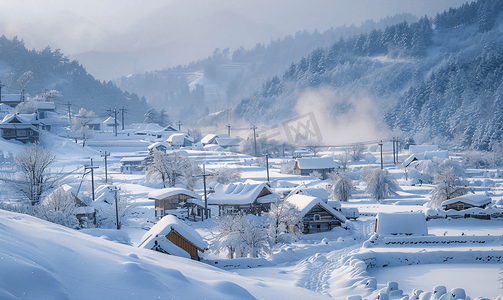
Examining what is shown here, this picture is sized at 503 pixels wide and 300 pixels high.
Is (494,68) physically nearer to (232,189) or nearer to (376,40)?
(376,40)

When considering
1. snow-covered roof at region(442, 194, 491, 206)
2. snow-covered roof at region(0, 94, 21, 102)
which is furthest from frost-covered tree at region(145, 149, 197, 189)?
snow-covered roof at region(0, 94, 21, 102)

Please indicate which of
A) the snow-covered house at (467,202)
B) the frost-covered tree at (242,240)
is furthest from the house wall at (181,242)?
the snow-covered house at (467,202)

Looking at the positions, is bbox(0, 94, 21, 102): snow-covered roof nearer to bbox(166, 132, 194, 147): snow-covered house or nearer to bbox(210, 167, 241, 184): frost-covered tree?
bbox(166, 132, 194, 147): snow-covered house

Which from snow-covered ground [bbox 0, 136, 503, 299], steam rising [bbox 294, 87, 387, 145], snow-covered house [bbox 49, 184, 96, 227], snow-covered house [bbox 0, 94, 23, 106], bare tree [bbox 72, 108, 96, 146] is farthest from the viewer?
steam rising [bbox 294, 87, 387, 145]

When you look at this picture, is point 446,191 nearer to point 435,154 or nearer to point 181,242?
point 435,154

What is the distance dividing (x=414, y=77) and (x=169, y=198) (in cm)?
15085

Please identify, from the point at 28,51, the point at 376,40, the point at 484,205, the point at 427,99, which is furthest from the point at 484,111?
the point at 28,51

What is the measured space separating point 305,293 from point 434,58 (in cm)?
18500

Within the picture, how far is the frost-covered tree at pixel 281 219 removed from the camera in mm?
26531

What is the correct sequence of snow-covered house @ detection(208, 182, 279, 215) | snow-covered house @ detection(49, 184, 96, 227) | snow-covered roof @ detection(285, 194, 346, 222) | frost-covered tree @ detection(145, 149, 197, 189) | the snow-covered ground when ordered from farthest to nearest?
frost-covered tree @ detection(145, 149, 197, 189) → snow-covered house @ detection(208, 182, 279, 215) → snow-covered roof @ detection(285, 194, 346, 222) → snow-covered house @ detection(49, 184, 96, 227) → the snow-covered ground

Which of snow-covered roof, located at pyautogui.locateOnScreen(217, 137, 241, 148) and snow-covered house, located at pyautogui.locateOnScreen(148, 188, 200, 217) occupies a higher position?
snow-covered roof, located at pyautogui.locateOnScreen(217, 137, 241, 148)

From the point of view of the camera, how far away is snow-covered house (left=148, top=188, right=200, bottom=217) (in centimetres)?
3422

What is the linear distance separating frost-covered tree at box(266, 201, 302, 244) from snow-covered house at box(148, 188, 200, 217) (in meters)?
9.97

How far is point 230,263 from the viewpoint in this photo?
20.0m
